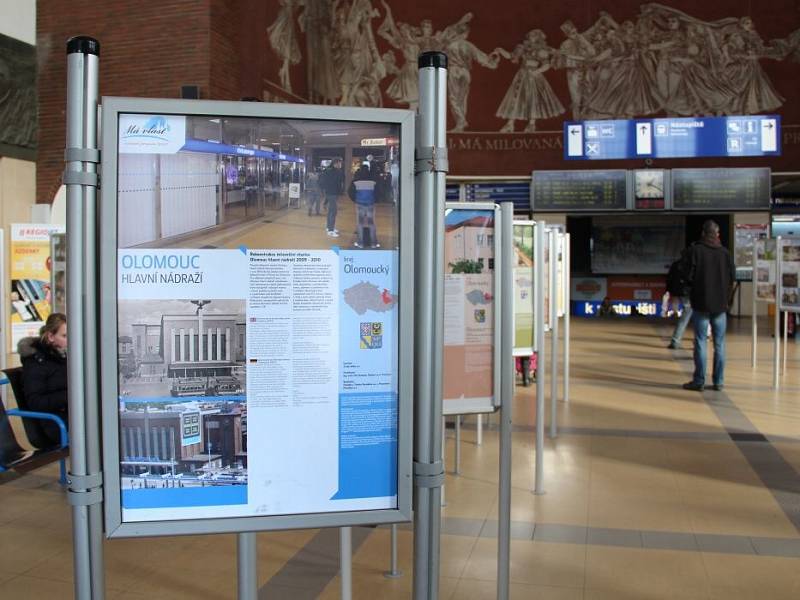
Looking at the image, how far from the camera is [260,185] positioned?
2.00m

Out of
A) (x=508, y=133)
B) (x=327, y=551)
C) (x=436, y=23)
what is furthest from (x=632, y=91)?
(x=327, y=551)

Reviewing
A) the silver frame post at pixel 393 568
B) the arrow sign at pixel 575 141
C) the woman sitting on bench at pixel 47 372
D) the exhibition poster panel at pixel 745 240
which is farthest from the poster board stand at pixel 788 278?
the exhibition poster panel at pixel 745 240

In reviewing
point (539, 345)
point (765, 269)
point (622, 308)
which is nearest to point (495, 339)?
point (539, 345)

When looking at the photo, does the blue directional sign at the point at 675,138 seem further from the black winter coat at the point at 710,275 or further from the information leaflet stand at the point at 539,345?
the information leaflet stand at the point at 539,345

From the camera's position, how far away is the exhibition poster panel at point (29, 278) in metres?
11.3

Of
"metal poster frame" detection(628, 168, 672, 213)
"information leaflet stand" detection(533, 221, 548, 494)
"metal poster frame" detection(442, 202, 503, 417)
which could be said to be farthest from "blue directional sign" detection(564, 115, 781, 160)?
"metal poster frame" detection(442, 202, 503, 417)

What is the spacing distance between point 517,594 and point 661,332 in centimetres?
1366

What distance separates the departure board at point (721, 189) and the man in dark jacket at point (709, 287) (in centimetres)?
988

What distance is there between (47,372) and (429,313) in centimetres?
394

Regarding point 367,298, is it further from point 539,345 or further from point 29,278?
point 29,278

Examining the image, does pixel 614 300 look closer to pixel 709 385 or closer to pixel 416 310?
pixel 709 385

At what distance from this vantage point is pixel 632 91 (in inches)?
757

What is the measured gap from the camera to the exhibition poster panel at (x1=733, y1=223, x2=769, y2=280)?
18.7 metres

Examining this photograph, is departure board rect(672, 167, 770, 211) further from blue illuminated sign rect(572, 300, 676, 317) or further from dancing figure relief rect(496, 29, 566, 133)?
dancing figure relief rect(496, 29, 566, 133)
